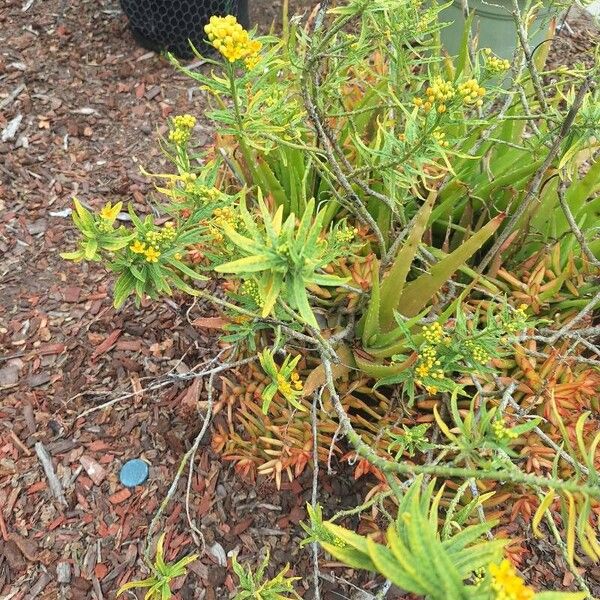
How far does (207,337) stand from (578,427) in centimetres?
116

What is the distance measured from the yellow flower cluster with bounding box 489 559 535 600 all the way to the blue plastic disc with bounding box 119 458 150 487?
4.04 feet

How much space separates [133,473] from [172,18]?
6.39 feet

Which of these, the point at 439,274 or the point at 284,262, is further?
the point at 439,274

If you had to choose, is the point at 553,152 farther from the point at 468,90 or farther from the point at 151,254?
the point at 151,254

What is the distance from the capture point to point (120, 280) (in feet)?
3.39

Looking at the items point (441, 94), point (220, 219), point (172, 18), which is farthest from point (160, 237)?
point (172, 18)

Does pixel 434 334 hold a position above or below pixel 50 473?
above

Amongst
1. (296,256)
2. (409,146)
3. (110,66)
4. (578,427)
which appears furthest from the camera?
(110,66)

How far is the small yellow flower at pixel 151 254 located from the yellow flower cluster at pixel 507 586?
67 centimetres

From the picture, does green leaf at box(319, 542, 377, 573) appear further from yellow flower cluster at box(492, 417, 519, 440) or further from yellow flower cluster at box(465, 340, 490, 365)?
yellow flower cluster at box(465, 340, 490, 365)

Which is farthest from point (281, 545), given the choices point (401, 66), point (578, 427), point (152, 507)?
point (401, 66)

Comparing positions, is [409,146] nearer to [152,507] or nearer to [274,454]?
[274,454]

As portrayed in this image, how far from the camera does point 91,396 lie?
1.76 meters

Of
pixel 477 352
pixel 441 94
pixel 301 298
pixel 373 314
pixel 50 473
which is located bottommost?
pixel 50 473
